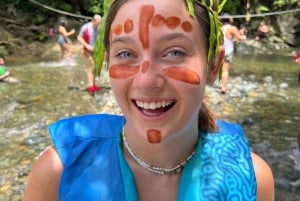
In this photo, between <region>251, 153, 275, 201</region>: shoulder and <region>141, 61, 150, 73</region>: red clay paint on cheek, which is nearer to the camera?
<region>141, 61, 150, 73</region>: red clay paint on cheek

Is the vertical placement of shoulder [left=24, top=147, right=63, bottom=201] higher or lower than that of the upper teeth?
lower

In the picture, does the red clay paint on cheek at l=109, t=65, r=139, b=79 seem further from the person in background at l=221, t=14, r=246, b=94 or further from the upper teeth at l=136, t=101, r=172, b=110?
the person in background at l=221, t=14, r=246, b=94

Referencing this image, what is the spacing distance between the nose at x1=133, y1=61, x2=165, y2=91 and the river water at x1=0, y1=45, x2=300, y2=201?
12.0 ft

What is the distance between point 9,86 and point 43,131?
382 cm

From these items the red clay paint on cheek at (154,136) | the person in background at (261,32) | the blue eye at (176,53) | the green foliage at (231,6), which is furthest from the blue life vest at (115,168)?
the green foliage at (231,6)

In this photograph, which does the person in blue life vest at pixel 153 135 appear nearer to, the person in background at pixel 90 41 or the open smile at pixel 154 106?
the open smile at pixel 154 106

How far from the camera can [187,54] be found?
1.80 meters

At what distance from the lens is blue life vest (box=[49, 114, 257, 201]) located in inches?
68.3

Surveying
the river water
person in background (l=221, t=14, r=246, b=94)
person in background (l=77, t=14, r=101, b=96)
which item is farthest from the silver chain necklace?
person in background (l=221, t=14, r=246, b=94)

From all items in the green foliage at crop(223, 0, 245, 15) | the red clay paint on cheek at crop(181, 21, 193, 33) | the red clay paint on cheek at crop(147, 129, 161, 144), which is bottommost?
the red clay paint on cheek at crop(147, 129, 161, 144)

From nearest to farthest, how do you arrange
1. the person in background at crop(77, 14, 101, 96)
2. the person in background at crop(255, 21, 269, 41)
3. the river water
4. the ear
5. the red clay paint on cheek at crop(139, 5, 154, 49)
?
1. the red clay paint on cheek at crop(139, 5, 154, 49)
2. the ear
3. the river water
4. the person in background at crop(77, 14, 101, 96)
5. the person in background at crop(255, 21, 269, 41)

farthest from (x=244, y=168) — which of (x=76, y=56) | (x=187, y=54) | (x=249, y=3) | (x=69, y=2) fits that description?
(x=249, y=3)

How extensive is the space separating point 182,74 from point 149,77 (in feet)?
0.47

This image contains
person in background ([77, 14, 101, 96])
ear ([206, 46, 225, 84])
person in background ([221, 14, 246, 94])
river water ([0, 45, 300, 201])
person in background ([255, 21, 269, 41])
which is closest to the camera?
ear ([206, 46, 225, 84])
